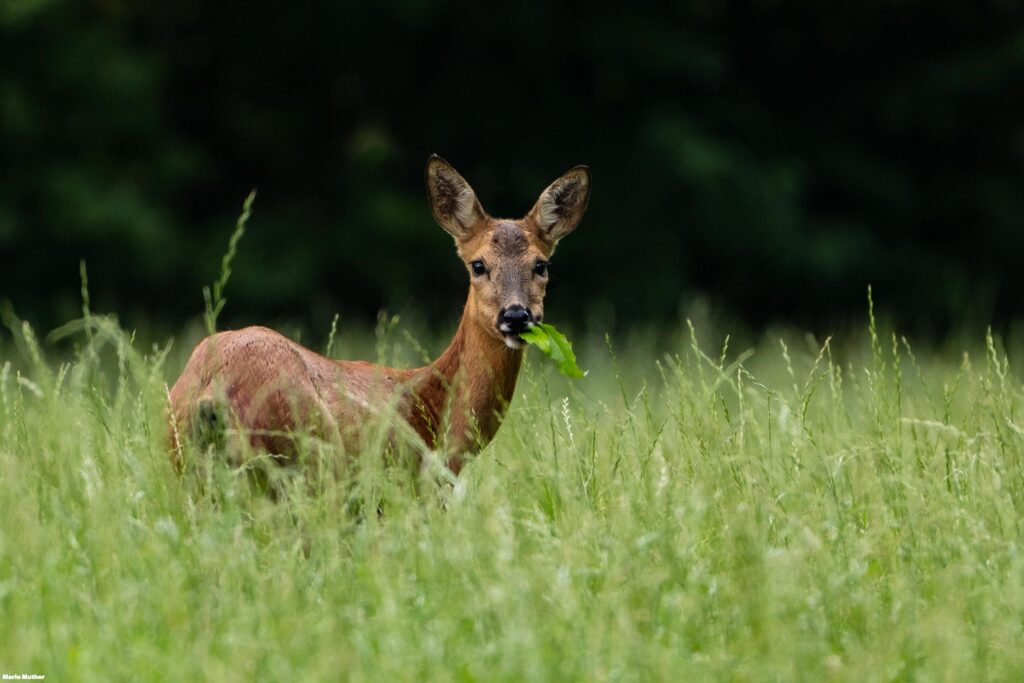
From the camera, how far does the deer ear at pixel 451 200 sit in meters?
5.51

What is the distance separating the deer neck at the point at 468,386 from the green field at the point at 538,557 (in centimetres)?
21

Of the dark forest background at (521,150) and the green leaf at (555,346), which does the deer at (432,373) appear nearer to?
the green leaf at (555,346)

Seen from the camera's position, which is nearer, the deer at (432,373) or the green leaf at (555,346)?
the deer at (432,373)

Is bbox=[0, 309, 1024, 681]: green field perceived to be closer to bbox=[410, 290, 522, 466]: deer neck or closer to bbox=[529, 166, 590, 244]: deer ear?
bbox=[410, 290, 522, 466]: deer neck

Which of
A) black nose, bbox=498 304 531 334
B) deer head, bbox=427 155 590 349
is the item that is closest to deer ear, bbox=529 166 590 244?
deer head, bbox=427 155 590 349

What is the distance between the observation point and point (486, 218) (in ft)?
18.4

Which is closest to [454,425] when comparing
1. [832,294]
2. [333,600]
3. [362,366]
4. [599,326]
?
[362,366]

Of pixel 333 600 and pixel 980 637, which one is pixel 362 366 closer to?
pixel 333 600

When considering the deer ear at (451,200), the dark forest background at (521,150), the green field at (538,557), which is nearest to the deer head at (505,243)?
the deer ear at (451,200)

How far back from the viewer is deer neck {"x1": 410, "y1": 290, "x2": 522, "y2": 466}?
194 inches

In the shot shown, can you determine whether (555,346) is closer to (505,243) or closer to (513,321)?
(513,321)

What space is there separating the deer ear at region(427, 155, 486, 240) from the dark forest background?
278 inches

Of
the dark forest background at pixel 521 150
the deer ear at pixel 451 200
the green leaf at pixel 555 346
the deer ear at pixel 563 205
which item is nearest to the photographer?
the green leaf at pixel 555 346

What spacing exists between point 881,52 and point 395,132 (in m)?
5.00
